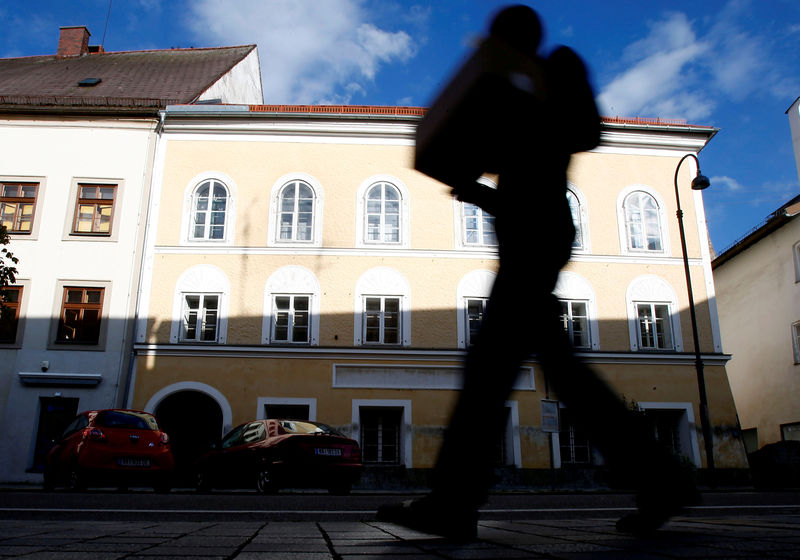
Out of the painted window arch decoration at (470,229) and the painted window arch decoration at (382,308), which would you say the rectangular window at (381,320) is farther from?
the painted window arch decoration at (470,229)

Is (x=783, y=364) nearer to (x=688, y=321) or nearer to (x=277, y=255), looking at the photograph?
(x=688, y=321)

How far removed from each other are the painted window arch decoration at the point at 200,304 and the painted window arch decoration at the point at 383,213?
439cm

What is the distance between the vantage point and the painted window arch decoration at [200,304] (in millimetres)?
19922

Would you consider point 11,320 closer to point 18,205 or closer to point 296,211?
point 18,205

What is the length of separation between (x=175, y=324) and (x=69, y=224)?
15.0 feet

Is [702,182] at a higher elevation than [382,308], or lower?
higher

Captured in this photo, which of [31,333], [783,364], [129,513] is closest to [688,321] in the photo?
[783,364]

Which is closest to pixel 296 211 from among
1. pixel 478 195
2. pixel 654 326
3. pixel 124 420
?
pixel 124 420

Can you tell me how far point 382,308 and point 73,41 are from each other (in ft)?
66.6

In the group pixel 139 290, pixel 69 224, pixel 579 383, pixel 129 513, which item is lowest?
pixel 129 513

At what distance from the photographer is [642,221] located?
22.1 m

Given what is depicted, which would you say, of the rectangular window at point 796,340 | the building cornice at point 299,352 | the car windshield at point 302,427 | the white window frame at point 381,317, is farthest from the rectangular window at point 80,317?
the rectangular window at point 796,340

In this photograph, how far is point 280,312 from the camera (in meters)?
20.2

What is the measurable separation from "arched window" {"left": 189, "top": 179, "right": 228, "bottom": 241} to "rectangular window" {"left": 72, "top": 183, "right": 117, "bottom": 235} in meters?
2.48
